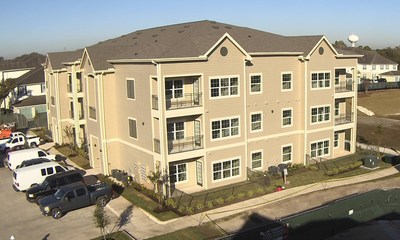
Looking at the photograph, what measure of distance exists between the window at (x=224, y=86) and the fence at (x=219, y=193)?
6.88m

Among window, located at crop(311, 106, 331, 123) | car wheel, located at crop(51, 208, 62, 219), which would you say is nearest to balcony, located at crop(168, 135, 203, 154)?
car wheel, located at crop(51, 208, 62, 219)

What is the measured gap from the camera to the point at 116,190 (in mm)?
31672

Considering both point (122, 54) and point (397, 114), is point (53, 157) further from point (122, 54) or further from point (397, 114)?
point (397, 114)

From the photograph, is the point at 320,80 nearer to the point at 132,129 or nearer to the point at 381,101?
the point at 132,129

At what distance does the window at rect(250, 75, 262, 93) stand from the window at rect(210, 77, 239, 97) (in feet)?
6.85

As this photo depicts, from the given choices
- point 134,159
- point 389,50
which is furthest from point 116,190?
point 389,50

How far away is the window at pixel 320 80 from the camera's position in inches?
1486

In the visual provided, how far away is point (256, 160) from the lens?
35188mm

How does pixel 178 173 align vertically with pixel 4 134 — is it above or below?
below

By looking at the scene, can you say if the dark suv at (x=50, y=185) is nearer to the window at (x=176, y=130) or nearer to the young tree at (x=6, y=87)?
the window at (x=176, y=130)

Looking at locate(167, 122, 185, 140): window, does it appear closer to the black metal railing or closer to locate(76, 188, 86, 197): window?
locate(76, 188, 86, 197): window

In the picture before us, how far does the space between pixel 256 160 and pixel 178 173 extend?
7.03 metres

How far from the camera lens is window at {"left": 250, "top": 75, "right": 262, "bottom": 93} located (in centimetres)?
3441

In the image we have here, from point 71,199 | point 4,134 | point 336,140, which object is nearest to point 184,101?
point 71,199
